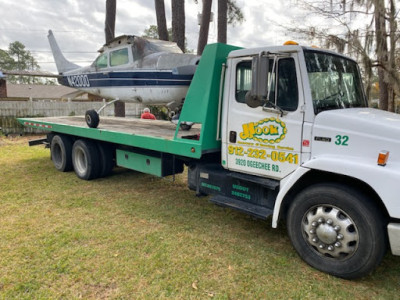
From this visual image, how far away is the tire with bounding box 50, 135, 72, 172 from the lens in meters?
7.20

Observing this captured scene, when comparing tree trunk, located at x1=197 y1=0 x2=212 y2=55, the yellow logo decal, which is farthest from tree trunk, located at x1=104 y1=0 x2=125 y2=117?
the yellow logo decal

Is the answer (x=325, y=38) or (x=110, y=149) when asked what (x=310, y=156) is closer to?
(x=110, y=149)

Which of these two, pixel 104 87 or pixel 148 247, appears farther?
pixel 104 87

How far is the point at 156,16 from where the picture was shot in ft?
41.6

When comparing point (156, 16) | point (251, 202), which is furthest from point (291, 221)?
point (156, 16)

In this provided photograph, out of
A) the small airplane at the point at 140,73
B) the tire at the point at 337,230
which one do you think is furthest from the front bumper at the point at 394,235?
the small airplane at the point at 140,73

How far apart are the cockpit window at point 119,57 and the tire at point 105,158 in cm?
183

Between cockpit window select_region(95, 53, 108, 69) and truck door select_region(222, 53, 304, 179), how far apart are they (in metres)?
4.22

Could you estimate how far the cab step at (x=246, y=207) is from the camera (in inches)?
145

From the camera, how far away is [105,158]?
6.64 m

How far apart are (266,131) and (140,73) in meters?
3.61

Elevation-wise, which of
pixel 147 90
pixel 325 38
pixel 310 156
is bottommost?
pixel 310 156

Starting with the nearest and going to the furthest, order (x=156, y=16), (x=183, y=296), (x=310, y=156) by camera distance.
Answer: (x=183, y=296) < (x=310, y=156) < (x=156, y=16)

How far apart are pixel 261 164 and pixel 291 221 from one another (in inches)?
29.3
